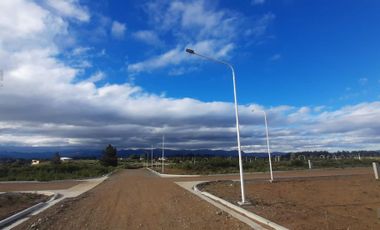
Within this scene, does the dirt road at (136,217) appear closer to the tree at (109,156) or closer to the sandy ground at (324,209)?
the sandy ground at (324,209)

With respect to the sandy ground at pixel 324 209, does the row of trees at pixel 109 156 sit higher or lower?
higher

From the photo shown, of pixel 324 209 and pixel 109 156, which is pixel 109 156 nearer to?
pixel 109 156

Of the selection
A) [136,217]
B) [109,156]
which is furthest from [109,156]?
[136,217]

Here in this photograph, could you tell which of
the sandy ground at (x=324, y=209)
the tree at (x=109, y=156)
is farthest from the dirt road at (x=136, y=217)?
the tree at (x=109, y=156)

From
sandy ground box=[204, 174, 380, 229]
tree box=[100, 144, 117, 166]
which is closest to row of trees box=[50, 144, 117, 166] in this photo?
tree box=[100, 144, 117, 166]

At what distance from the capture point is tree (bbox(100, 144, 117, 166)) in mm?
116531

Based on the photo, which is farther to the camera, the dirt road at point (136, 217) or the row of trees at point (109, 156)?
the row of trees at point (109, 156)

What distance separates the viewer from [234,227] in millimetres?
11031

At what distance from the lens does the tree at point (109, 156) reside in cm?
11653

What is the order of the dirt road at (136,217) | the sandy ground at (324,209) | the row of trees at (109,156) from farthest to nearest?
the row of trees at (109,156), the dirt road at (136,217), the sandy ground at (324,209)

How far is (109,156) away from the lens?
118 meters

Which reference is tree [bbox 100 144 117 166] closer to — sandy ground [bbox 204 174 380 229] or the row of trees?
the row of trees

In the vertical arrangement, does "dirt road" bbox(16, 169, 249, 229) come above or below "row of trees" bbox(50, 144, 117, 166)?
below

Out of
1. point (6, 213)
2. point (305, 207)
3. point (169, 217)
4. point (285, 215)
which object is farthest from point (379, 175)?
point (6, 213)
